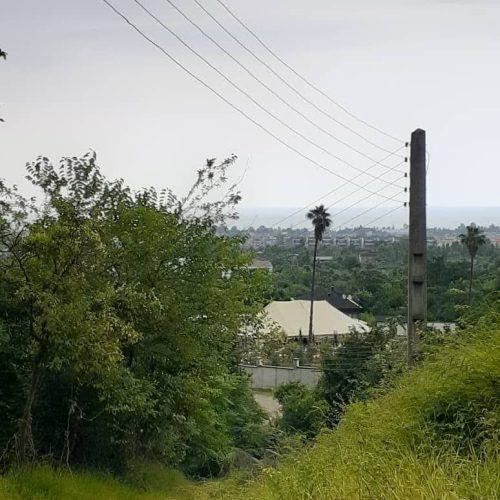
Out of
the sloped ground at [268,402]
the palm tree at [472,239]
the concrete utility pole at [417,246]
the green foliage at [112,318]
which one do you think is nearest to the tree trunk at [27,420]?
the green foliage at [112,318]

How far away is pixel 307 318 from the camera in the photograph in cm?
5331

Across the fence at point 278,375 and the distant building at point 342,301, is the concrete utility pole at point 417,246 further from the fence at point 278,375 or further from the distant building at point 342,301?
the distant building at point 342,301

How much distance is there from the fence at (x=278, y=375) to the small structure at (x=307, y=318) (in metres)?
11.8

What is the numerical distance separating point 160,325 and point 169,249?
1.21 metres

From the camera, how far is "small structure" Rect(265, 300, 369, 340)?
5084cm

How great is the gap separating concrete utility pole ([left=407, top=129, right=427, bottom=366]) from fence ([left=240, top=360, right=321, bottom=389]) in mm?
23238

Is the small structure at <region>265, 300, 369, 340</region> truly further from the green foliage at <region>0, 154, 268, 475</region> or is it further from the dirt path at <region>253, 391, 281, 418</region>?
the green foliage at <region>0, 154, 268, 475</region>

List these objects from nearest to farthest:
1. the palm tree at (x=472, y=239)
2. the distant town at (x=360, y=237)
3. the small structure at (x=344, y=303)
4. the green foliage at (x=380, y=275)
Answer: the green foliage at (x=380, y=275), the palm tree at (x=472, y=239), the small structure at (x=344, y=303), the distant town at (x=360, y=237)

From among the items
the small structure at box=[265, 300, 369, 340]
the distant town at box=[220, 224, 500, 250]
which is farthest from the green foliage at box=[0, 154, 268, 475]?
the distant town at box=[220, 224, 500, 250]

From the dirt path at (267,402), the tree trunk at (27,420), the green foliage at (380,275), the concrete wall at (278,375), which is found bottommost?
the dirt path at (267,402)

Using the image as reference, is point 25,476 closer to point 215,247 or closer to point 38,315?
point 38,315

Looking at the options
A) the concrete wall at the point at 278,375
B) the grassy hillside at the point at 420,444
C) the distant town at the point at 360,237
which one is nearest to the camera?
the grassy hillside at the point at 420,444

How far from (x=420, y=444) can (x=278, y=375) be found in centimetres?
3129

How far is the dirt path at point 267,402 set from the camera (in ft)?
101
